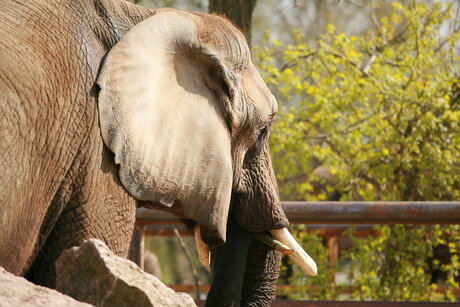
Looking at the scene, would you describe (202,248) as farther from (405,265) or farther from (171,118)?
(405,265)

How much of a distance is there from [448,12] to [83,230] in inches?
264

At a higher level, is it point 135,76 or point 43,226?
point 135,76

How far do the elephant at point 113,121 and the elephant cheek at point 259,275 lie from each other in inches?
17.2

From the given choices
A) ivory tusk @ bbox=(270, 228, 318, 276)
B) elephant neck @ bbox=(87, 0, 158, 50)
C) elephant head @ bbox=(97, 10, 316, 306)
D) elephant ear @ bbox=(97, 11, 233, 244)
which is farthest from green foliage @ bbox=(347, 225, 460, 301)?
elephant neck @ bbox=(87, 0, 158, 50)

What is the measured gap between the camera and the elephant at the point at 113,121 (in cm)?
342

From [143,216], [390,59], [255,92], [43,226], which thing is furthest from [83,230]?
[390,59]

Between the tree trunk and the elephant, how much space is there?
11.3 feet

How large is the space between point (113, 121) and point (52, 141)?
10.2 inches

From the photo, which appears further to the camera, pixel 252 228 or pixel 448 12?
pixel 448 12

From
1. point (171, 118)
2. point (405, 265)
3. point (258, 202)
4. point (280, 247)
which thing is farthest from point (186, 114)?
point (405, 265)

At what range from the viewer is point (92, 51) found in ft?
12.3

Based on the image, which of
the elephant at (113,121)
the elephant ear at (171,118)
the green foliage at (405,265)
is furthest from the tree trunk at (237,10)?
the elephant ear at (171,118)

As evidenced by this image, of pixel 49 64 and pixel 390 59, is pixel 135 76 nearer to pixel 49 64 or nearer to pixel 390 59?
pixel 49 64

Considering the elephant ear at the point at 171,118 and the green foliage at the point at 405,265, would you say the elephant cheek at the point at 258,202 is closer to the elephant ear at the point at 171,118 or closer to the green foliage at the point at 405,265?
the elephant ear at the point at 171,118
